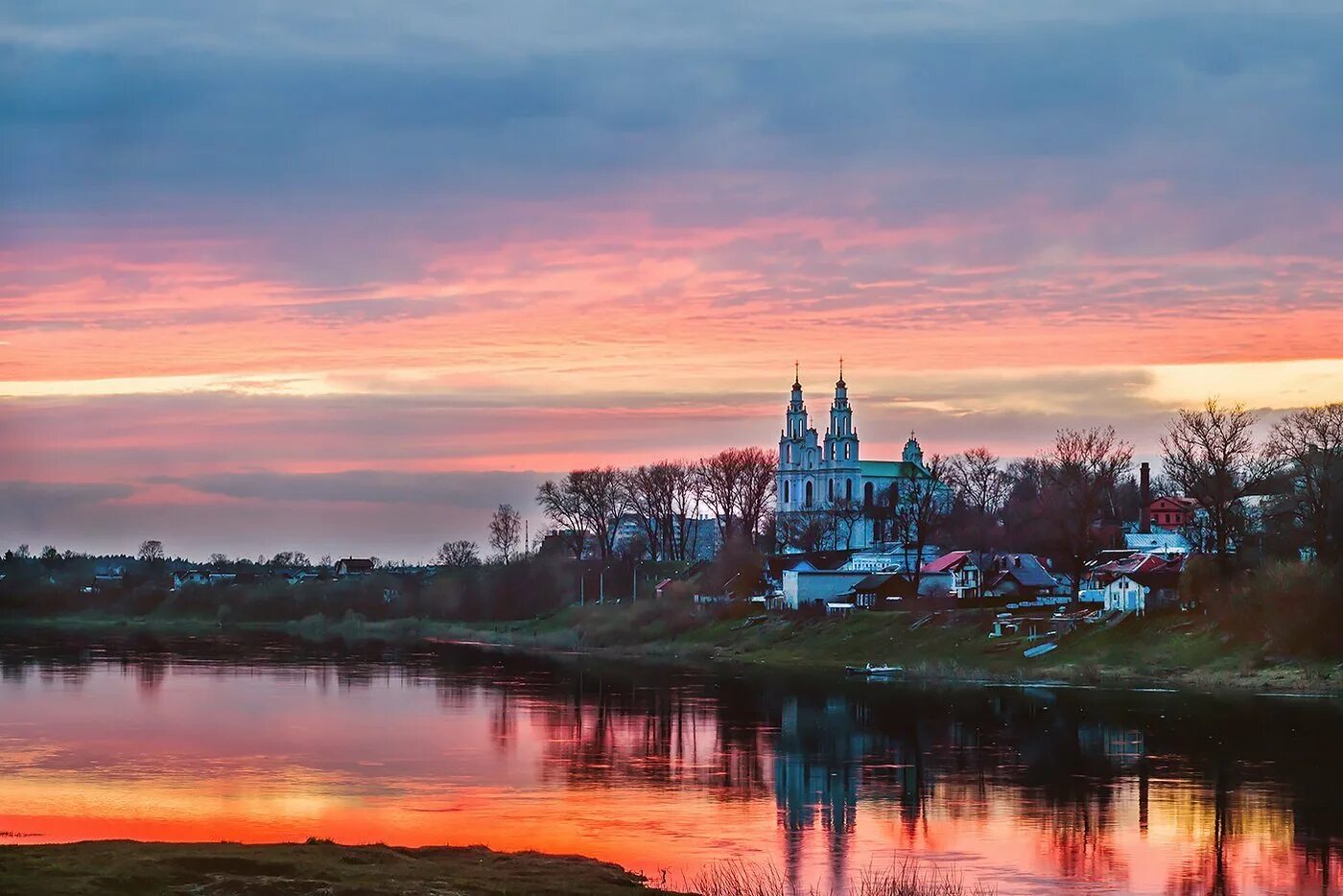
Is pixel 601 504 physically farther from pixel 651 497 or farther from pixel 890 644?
pixel 890 644

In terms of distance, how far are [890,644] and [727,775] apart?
51.6 metres

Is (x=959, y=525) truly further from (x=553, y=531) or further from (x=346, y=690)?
(x=346, y=690)

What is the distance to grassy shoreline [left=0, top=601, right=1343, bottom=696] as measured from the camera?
7569cm

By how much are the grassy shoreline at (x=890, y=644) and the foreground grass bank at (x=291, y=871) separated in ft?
154

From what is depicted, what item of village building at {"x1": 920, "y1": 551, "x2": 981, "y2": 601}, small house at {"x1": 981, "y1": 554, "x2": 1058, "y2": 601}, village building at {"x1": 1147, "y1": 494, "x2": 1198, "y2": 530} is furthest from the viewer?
village building at {"x1": 1147, "y1": 494, "x2": 1198, "y2": 530}

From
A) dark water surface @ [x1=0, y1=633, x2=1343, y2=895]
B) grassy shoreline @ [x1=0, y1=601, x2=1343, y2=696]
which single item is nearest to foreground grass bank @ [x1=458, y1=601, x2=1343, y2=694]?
grassy shoreline @ [x1=0, y1=601, x2=1343, y2=696]

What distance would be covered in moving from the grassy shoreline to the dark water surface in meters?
5.21

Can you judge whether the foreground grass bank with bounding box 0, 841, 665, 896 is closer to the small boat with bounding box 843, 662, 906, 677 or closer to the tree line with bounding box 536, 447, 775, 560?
the small boat with bounding box 843, 662, 906, 677

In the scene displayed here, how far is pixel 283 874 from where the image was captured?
28.5 m

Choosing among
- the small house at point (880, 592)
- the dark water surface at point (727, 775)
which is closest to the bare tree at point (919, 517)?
the small house at point (880, 592)

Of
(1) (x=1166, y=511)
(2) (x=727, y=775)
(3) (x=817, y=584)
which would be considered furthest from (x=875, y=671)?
(1) (x=1166, y=511)

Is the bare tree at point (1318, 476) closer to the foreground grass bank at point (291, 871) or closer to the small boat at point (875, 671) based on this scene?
the small boat at point (875, 671)

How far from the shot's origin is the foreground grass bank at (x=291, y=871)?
27062mm

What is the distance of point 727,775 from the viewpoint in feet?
156
